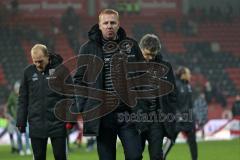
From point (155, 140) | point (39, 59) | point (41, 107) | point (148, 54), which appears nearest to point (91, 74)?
point (39, 59)

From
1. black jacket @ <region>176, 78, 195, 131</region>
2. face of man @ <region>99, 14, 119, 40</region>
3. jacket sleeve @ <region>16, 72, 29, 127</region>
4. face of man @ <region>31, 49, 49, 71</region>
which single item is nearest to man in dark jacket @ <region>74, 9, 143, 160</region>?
face of man @ <region>99, 14, 119, 40</region>

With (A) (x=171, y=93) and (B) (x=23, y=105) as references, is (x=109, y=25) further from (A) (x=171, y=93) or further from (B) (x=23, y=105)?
(A) (x=171, y=93)

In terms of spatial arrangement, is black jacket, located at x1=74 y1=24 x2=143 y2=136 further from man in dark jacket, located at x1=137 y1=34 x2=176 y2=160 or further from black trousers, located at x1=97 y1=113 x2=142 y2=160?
man in dark jacket, located at x1=137 y1=34 x2=176 y2=160

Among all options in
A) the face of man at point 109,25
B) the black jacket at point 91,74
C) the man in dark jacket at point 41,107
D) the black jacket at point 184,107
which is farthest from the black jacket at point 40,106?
the black jacket at point 184,107

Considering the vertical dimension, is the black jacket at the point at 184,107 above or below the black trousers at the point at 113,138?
below

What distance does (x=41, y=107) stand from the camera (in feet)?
33.2

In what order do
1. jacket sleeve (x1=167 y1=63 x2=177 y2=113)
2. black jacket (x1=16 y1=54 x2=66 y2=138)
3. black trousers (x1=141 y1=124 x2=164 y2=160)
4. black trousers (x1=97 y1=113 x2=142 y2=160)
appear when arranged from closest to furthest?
black trousers (x1=97 y1=113 x2=142 y2=160) → black jacket (x1=16 y1=54 x2=66 y2=138) → black trousers (x1=141 y1=124 x2=164 y2=160) → jacket sleeve (x1=167 y1=63 x2=177 y2=113)

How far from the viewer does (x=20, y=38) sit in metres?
38.1

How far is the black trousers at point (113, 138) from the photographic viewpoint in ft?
27.0

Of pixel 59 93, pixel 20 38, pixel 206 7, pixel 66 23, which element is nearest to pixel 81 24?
pixel 66 23

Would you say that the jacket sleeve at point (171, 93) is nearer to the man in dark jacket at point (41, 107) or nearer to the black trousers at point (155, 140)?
the black trousers at point (155, 140)

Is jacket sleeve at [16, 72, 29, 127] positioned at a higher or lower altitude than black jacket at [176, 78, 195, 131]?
higher

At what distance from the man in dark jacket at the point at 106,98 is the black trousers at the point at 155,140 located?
2032 mm

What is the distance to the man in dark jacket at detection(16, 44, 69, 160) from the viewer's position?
32.9ft
